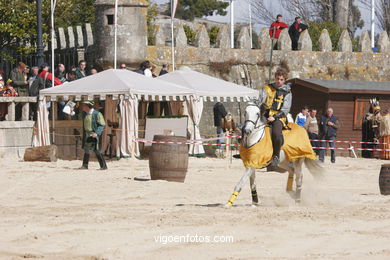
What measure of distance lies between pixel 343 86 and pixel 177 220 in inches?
852

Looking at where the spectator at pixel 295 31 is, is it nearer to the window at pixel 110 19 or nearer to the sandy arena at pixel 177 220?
the window at pixel 110 19

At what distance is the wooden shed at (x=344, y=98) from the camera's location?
3397 centimetres

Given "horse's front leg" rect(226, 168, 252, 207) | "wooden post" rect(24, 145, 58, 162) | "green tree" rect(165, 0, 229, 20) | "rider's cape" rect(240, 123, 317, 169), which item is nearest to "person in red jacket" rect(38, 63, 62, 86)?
"wooden post" rect(24, 145, 58, 162)

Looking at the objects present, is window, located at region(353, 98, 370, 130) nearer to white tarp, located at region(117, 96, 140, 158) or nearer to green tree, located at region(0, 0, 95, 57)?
green tree, located at region(0, 0, 95, 57)

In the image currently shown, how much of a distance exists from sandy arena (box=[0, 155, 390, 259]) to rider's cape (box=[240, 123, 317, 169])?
691 millimetres

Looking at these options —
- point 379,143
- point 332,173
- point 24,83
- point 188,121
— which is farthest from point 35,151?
point 379,143

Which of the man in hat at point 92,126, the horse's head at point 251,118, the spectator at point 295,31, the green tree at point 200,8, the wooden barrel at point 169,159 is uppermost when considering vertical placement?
the green tree at point 200,8

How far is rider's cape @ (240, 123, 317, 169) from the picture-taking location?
14750 millimetres

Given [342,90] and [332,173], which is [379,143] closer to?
[342,90]

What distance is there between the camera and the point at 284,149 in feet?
50.7

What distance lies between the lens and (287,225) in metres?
12.8

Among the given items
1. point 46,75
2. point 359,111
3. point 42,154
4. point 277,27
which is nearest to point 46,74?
point 46,75

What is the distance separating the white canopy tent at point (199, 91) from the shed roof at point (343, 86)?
4929 mm

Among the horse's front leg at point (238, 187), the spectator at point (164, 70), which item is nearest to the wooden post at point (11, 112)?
the spectator at point (164, 70)
